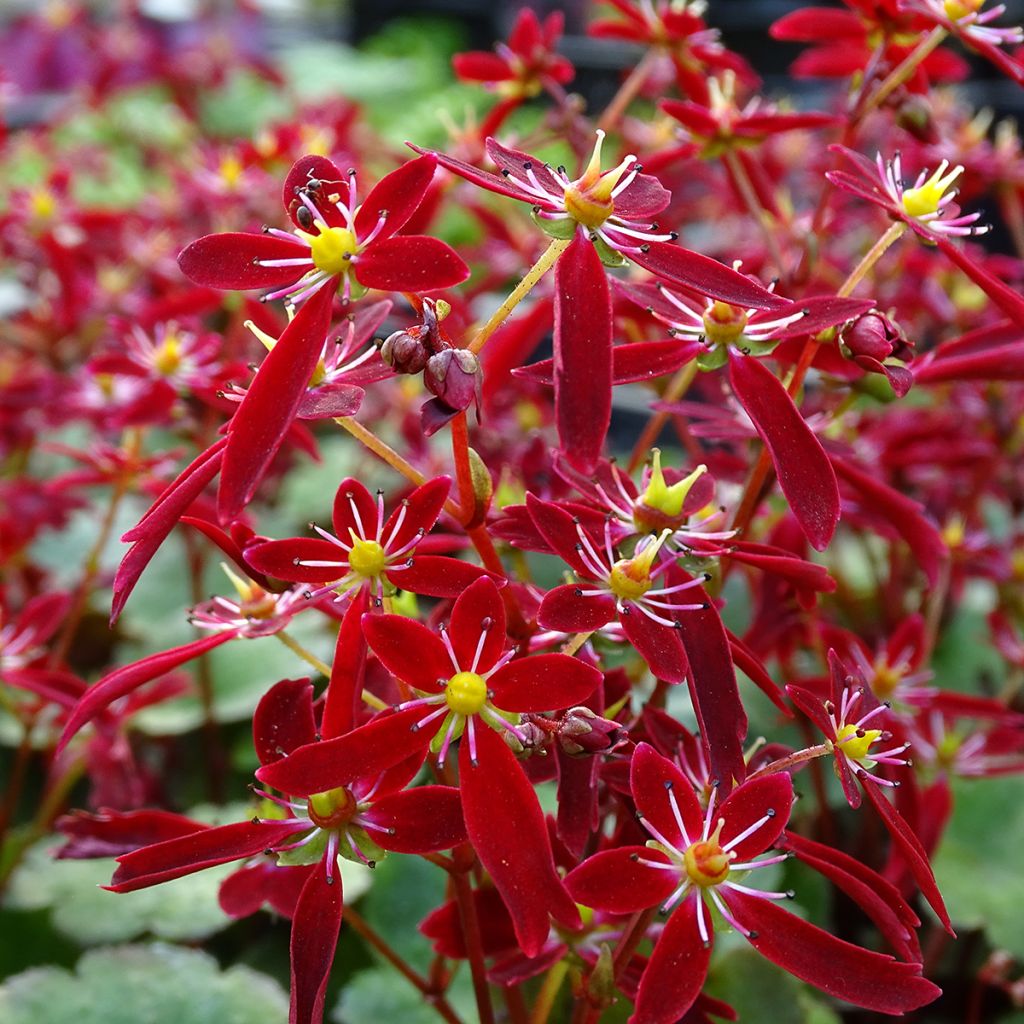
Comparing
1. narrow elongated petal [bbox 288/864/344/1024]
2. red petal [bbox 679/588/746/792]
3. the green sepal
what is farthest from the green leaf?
the green sepal

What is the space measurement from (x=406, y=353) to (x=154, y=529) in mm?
112

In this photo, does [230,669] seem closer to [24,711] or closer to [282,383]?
[24,711]

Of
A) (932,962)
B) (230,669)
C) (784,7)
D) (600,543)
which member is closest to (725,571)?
(600,543)

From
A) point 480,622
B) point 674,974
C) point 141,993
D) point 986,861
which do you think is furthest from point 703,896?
point 986,861

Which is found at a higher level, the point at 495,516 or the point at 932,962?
the point at 495,516

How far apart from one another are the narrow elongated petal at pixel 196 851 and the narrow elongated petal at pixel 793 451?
231mm

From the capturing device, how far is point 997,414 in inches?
35.9

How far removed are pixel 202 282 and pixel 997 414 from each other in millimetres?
709

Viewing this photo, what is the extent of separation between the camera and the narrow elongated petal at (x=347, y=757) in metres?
0.38

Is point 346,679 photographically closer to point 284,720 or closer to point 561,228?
point 284,720

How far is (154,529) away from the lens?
0.41 meters

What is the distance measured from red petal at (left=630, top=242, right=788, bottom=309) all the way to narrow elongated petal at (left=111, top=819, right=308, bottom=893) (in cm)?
26

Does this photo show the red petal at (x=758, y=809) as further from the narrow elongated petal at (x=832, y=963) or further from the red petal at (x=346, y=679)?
the red petal at (x=346, y=679)

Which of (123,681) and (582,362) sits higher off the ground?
(582,362)
